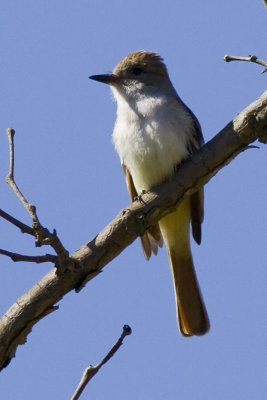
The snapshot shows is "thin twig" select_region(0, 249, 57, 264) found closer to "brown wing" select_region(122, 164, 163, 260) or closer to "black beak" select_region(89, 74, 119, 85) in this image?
"brown wing" select_region(122, 164, 163, 260)

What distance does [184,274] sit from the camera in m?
6.67

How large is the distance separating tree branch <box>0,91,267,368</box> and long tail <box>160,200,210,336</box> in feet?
5.28

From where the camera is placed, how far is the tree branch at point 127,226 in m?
4.12

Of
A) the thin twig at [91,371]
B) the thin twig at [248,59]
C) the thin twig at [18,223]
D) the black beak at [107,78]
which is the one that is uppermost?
the black beak at [107,78]

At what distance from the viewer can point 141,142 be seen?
19.1ft

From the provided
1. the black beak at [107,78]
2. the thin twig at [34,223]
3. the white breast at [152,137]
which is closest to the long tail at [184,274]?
the white breast at [152,137]

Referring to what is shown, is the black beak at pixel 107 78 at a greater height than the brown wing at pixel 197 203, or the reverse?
the black beak at pixel 107 78

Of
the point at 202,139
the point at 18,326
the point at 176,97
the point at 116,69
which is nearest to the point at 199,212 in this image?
the point at 202,139

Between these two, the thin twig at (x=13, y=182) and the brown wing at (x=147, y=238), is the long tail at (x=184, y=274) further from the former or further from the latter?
the thin twig at (x=13, y=182)

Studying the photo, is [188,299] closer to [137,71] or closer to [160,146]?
[160,146]

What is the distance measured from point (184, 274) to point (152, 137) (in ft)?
4.83

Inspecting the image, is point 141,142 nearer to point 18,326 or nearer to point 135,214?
point 135,214

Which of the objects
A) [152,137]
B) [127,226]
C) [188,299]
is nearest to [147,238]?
[188,299]

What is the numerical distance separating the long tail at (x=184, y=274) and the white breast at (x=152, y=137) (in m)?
0.55
